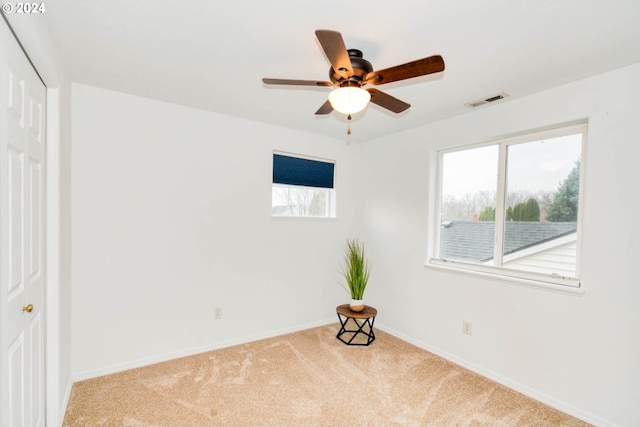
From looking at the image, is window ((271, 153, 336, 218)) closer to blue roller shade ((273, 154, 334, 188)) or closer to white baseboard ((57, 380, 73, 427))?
blue roller shade ((273, 154, 334, 188))

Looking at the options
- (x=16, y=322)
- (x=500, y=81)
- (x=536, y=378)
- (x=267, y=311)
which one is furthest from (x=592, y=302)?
(x=16, y=322)

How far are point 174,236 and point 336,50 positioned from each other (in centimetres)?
228

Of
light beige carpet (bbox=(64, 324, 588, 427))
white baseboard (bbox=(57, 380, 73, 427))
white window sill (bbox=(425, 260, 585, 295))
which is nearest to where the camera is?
white baseboard (bbox=(57, 380, 73, 427))

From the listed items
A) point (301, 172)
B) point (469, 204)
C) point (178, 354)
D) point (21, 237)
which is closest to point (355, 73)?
point (21, 237)

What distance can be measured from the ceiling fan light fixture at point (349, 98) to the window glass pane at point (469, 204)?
1.86 meters

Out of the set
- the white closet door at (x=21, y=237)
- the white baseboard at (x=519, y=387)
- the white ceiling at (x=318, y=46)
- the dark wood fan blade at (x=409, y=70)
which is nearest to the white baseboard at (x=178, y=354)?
the white closet door at (x=21, y=237)

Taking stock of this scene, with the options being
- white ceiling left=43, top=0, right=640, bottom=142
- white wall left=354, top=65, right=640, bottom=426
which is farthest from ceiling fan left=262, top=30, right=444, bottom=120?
white wall left=354, top=65, right=640, bottom=426

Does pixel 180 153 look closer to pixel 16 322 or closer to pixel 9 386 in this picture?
pixel 16 322

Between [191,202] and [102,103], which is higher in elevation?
[102,103]

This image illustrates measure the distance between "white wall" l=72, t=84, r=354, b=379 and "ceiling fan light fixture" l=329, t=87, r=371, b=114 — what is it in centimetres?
182

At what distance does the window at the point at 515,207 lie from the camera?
2.42 metres

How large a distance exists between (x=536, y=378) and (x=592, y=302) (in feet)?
2.46

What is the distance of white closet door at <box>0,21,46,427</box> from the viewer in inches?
50.8

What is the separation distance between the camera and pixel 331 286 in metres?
4.02
